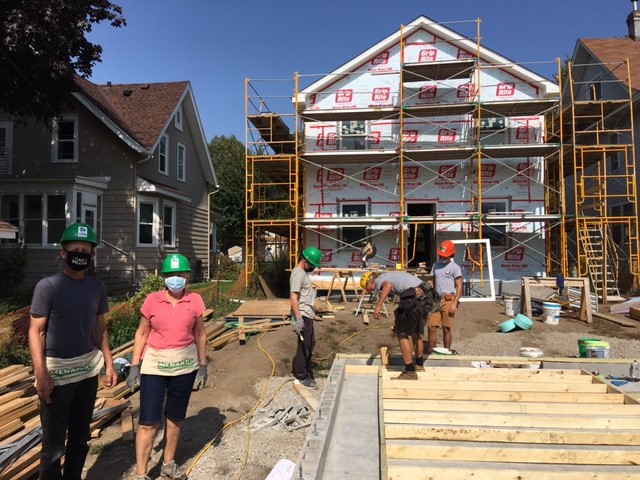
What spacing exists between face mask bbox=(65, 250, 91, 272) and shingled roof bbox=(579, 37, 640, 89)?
1972 centimetres

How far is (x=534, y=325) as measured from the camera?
10.1 meters

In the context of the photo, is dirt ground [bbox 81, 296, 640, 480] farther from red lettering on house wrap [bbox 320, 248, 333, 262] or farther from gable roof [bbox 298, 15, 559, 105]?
gable roof [bbox 298, 15, 559, 105]

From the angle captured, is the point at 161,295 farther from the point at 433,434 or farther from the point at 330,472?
the point at 433,434

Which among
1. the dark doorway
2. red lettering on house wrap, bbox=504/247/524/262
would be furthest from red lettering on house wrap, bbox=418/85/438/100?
red lettering on house wrap, bbox=504/247/524/262

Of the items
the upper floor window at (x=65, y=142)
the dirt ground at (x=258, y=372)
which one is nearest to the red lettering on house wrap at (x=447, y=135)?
the dirt ground at (x=258, y=372)

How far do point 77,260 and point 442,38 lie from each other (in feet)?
53.1

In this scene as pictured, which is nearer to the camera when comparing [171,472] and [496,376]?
[171,472]

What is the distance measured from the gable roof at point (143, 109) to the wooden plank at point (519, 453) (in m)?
15.0

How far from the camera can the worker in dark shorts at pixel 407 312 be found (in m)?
5.45

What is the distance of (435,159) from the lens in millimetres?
15773

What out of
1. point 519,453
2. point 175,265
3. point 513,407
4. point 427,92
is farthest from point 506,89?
point 175,265

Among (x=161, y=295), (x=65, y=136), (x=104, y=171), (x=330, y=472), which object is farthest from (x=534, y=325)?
(x=65, y=136)

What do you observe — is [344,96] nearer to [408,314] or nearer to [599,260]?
[599,260]

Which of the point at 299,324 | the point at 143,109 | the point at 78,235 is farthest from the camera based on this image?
the point at 143,109
